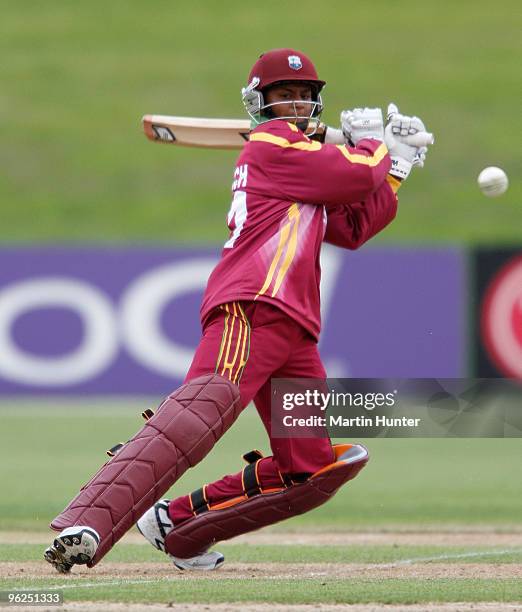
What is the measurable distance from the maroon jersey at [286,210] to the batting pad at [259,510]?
1.95 ft

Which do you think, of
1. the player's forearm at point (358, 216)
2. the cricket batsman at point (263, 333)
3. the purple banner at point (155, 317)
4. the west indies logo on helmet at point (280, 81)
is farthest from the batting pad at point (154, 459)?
the purple banner at point (155, 317)

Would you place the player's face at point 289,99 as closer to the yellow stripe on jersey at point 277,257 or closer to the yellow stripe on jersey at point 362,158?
the yellow stripe on jersey at point 362,158

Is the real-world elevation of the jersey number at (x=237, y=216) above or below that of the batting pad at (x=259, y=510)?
above

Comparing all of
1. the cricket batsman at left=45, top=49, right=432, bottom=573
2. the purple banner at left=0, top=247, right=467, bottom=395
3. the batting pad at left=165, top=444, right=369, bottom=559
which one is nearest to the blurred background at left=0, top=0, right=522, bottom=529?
the purple banner at left=0, top=247, right=467, bottom=395

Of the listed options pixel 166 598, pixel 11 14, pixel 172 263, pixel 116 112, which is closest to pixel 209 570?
pixel 166 598

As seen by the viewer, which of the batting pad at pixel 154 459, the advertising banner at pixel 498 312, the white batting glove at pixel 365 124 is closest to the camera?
the batting pad at pixel 154 459

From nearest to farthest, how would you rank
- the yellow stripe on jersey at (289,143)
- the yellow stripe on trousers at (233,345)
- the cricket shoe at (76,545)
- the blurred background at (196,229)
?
the cricket shoe at (76,545) < the yellow stripe on trousers at (233,345) < the yellow stripe on jersey at (289,143) < the blurred background at (196,229)

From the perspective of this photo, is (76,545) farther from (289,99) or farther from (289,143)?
(289,99)

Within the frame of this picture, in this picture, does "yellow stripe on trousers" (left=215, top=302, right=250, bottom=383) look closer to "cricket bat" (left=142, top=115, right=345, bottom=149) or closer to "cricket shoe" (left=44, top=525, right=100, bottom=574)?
"cricket shoe" (left=44, top=525, right=100, bottom=574)

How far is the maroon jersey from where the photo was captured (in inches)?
203

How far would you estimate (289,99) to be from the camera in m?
5.46

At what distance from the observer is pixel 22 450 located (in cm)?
1129

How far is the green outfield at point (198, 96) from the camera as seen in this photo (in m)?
20.4

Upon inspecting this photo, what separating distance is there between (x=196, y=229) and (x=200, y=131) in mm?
13751
